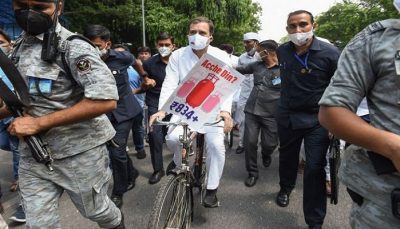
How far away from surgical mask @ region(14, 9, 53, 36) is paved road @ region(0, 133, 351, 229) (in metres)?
2.16

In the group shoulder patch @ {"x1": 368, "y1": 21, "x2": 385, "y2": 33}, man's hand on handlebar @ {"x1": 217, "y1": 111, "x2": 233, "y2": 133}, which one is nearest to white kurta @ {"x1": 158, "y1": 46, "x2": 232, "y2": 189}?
man's hand on handlebar @ {"x1": 217, "y1": 111, "x2": 233, "y2": 133}

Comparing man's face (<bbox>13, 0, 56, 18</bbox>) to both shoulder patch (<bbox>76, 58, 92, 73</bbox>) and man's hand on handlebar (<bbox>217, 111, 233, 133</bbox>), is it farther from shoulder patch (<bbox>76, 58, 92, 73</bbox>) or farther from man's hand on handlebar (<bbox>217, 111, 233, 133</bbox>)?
man's hand on handlebar (<bbox>217, 111, 233, 133</bbox>)

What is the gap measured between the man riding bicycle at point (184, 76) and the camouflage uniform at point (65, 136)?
1122 mm

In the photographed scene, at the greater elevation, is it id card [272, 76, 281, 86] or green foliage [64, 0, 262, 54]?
id card [272, 76, 281, 86]

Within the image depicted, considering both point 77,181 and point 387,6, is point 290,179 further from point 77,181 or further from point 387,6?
point 387,6

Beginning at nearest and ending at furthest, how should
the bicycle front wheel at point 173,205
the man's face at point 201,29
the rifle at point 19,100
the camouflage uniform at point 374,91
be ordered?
the camouflage uniform at point 374,91, the rifle at point 19,100, the bicycle front wheel at point 173,205, the man's face at point 201,29

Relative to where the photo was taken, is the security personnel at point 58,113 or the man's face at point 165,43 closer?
the security personnel at point 58,113

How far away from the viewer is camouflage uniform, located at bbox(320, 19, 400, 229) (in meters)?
1.37

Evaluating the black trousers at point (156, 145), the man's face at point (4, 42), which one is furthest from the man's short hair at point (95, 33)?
the black trousers at point (156, 145)

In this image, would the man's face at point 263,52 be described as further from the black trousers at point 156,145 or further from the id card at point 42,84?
the id card at point 42,84

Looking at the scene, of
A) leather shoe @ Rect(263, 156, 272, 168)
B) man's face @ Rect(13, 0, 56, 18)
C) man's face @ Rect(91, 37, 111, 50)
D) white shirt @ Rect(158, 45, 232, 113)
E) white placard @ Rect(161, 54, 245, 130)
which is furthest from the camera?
leather shoe @ Rect(263, 156, 272, 168)

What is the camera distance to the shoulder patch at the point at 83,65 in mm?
2086

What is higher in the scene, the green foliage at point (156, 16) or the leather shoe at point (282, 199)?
the leather shoe at point (282, 199)

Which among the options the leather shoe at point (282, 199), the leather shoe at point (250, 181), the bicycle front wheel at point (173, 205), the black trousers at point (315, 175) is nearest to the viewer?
the bicycle front wheel at point (173, 205)
